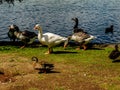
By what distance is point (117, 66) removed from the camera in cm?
2416

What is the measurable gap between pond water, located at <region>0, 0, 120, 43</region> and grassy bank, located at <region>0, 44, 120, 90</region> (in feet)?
49.1

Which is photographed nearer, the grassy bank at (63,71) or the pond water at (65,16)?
the grassy bank at (63,71)

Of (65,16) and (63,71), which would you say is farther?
(65,16)

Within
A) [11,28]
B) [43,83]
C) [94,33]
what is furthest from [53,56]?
[94,33]

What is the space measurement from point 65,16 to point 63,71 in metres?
39.6

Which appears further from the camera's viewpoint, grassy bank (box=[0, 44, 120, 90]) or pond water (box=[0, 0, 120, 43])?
pond water (box=[0, 0, 120, 43])

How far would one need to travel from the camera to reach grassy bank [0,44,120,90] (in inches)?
766

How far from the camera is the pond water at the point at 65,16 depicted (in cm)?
4838

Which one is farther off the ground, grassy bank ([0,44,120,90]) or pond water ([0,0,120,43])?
grassy bank ([0,44,120,90])

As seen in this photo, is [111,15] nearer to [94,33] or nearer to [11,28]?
[94,33]

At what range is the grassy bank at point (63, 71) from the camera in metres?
19.5

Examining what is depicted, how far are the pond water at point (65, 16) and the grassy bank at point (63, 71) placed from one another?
15.0 meters

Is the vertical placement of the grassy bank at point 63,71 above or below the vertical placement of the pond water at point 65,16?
above

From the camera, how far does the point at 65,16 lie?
61.3 metres
